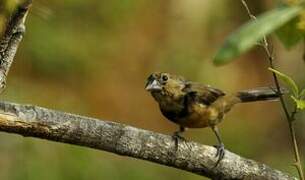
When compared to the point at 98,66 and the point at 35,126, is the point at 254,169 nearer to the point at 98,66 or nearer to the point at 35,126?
the point at 35,126

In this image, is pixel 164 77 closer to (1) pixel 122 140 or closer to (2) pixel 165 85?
(2) pixel 165 85

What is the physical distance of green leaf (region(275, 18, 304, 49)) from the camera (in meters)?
1.39

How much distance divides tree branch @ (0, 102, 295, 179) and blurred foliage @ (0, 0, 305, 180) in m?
2.55

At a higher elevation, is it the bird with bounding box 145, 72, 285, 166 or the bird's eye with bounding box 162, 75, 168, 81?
the bird's eye with bounding box 162, 75, 168, 81

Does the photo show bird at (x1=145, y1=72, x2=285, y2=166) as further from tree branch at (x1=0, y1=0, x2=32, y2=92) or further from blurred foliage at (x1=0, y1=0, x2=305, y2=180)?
blurred foliage at (x1=0, y1=0, x2=305, y2=180)

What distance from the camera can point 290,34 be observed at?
1.44 m

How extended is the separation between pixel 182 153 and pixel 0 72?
56 cm

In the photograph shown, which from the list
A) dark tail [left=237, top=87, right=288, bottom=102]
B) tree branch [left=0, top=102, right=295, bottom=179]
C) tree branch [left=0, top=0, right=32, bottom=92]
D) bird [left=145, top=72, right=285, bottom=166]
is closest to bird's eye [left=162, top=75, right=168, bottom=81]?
bird [left=145, top=72, right=285, bottom=166]

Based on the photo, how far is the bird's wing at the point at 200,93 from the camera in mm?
3859

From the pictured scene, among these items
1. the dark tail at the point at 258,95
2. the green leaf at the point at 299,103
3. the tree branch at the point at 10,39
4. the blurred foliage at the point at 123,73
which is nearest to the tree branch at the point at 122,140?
the tree branch at the point at 10,39

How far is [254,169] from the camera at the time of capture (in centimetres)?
275

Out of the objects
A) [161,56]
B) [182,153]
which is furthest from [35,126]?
[161,56]

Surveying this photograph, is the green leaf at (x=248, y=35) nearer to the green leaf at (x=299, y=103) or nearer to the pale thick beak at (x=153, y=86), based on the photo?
the green leaf at (x=299, y=103)

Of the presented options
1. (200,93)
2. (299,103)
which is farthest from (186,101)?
(299,103)
